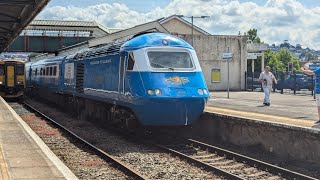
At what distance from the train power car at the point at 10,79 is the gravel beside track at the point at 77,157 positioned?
16609 mm

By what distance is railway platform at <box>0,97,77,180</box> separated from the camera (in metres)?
8.04

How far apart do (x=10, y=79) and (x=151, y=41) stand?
74.3 ft

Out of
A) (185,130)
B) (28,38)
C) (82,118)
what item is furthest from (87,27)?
(185,130)

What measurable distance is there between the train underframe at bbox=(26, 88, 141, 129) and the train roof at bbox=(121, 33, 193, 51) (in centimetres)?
193

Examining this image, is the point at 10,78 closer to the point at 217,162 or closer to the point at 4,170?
the point at 217,162

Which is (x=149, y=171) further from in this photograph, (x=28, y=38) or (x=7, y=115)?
(x=28, y=38)

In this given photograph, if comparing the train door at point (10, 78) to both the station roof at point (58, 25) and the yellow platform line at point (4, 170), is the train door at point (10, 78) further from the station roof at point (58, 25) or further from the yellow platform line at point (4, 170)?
A: the yellow platform line at point (4, 170)

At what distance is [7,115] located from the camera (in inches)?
755

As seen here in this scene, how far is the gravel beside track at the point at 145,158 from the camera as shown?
9.90 m

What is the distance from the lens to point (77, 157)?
39.5ft

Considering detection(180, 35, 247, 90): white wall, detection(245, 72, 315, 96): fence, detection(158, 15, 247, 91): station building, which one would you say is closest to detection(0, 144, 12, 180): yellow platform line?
detection(245, 72, 315, 96): fence

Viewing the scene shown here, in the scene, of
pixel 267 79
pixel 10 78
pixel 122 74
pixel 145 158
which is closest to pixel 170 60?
pixel 122 74

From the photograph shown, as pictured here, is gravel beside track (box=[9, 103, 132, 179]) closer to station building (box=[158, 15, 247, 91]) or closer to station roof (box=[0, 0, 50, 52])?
station roof (box=[0, 0, 50, 52])

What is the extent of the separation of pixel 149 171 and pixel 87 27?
53340mm
